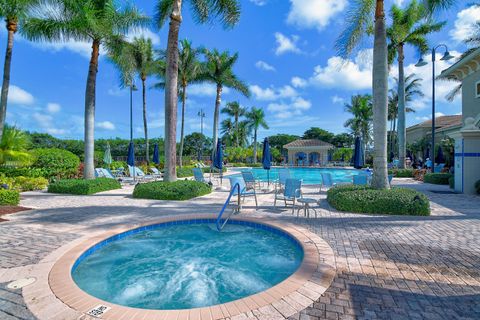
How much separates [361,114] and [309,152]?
366 inches

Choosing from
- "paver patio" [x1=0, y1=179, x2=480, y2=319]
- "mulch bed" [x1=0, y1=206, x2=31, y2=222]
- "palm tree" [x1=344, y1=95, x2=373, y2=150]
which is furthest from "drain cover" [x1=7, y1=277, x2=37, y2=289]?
"palm tree" [x1=344, y1=95, x2=373, y2=150]

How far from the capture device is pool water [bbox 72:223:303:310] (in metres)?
3.80

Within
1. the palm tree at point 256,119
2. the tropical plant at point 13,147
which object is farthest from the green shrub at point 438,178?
the palm tree at point 256,119

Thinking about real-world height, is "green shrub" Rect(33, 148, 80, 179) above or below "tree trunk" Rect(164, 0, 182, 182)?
below

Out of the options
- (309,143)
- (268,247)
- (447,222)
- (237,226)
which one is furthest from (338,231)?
(309,143)

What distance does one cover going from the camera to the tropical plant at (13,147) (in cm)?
1231

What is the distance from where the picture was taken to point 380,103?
8.09 m

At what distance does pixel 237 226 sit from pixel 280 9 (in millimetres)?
10824

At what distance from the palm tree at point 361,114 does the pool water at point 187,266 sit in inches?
1423

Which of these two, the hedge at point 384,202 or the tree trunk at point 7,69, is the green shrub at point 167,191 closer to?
the hedge at point 384,202

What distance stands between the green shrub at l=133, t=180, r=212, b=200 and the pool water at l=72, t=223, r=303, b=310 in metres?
3.32

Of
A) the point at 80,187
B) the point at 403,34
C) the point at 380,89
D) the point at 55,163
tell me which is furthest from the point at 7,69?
the point at 403,34

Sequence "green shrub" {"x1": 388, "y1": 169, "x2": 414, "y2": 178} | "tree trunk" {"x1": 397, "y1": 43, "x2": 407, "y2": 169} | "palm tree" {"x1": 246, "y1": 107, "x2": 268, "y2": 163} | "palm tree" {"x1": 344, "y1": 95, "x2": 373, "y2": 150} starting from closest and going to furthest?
"green shrub" {"x1": 388, "y1": 169, "x2": 414, "y2": 178}
"tree trunk" {"x1": 397, "y1": 43, "x2": 407, "y2": 169}
"palm tree" {"x1": 344, "y1": 95, "x2": 373, "y2": 150}
"palm tree" {"x1": 246, "y1": 107, "x2": 268, "y2": 163}

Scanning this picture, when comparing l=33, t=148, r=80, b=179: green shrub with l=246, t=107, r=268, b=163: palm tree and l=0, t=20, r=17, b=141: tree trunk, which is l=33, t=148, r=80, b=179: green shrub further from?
l=246, t=107, r=268, b=163: palm tree
